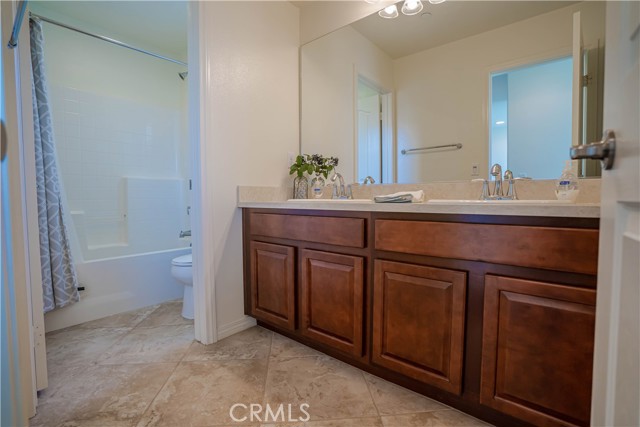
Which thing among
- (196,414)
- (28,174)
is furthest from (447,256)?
(28,174)

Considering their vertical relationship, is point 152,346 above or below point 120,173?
below

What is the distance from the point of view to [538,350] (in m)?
0.95

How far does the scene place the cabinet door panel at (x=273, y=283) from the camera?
5.48 ft

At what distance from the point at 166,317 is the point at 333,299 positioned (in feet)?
4.59

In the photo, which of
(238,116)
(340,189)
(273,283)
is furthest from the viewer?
(340,189)

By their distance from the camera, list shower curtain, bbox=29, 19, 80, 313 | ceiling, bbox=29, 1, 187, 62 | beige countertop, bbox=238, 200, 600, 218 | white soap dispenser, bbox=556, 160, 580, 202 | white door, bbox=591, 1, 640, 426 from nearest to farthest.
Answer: white door, bbox=591, 1, 640, 426, beige countertop, bbox=238, 200, 600, 218, white soap dispenser, bbox=556, 160, 580, 202, shower curtain, bbox=29, 19, 80, 313, ceiling, bbox=29, 1, 187, 62

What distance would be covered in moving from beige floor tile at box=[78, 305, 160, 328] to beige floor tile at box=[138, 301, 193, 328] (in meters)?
0.05

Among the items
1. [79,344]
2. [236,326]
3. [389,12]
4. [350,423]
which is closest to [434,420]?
[350,423]

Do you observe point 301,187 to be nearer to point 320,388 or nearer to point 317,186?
point 317,186

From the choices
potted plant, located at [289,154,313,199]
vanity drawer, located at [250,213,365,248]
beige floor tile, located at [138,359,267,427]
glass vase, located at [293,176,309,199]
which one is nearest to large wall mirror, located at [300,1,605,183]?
potted plant, located at [289,154,313,199]

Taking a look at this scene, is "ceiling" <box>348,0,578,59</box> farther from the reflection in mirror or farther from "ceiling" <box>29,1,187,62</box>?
"ceiling" <box>29,1,187,62</box>

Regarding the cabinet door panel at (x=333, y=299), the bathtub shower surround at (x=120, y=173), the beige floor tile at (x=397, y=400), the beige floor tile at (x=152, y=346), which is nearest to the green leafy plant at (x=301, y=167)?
the cabinet door panel at (x=333, y=299)

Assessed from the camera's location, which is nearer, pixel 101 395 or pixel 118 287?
pixel 101 395

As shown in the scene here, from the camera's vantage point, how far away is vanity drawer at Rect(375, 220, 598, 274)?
0.88 meters
